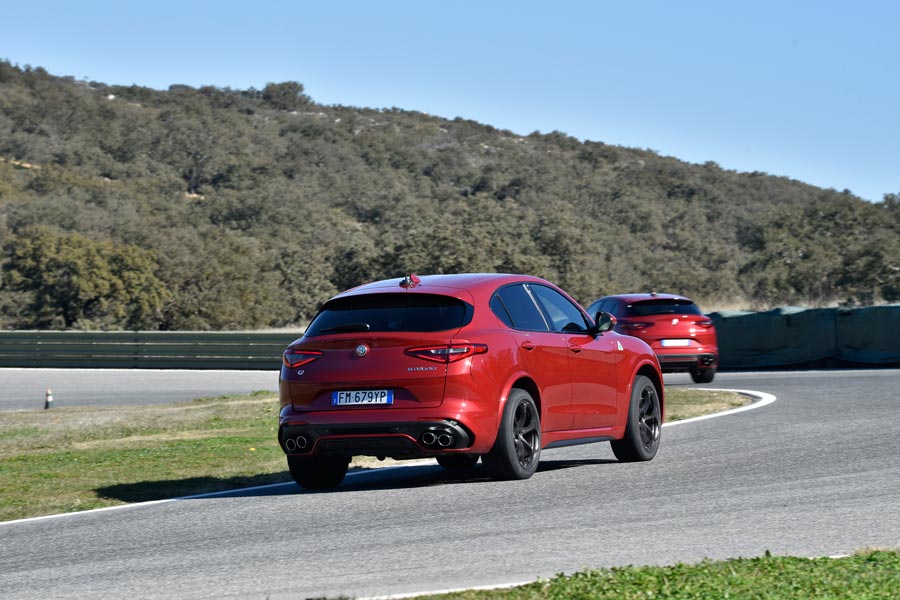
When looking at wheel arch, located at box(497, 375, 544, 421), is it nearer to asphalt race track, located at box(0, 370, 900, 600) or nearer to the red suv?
asphalt race track, located at box(0, 370, 900, 600)

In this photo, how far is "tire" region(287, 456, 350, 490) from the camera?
1016 cm

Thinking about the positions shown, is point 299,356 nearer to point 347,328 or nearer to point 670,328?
point 347,328

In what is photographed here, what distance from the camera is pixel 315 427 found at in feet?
31.5

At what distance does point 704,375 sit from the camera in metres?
22.7

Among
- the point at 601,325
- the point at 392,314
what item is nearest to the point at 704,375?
the point at 601,325

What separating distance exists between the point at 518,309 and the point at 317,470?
202 cm

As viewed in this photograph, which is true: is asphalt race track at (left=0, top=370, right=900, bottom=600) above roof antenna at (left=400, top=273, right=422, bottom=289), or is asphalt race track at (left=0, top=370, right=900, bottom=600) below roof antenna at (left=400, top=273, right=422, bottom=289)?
below

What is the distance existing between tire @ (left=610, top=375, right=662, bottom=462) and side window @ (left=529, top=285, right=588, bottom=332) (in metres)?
0.83

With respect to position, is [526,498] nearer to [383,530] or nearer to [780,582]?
[383,530]

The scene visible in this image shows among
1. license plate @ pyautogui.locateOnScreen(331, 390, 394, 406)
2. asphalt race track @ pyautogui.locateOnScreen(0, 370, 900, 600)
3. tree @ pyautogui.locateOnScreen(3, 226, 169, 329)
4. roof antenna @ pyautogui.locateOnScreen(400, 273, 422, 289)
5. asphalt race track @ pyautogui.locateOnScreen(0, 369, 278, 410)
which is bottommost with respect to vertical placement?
asphalt race track @ pyautogui.locateOnScreen(0, 369, 278, 410)

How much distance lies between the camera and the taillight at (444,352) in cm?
939

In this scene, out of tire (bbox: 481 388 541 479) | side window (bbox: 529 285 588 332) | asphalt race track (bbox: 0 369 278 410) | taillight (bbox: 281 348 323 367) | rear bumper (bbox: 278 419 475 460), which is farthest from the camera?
asphalt race track (bbox: 0 369 278 410)

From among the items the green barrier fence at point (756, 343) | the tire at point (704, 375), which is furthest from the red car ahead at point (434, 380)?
the green barrier fence at point (756, 343)

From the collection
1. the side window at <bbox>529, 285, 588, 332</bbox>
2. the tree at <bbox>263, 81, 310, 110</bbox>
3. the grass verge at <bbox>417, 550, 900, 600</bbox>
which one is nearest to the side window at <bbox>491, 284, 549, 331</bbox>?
the side window at <bbox>529, 285, 588, 332</bbox>
